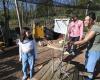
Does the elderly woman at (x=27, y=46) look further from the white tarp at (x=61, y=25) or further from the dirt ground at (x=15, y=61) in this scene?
the white tarp at (x=61, y=25)

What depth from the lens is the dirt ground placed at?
8.66 meters

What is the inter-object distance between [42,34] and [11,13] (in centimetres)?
254

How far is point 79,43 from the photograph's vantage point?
16.4ft

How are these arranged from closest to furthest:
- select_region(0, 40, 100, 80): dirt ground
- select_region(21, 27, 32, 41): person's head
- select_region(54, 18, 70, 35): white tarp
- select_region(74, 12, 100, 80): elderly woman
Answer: select_region(74, 12, 100, 80): elderly woman, select_region(21, 27, 32, 41): person's head, select_region(0, 40, 100, 80): dirt ground, select_region(54, 18, 70, 35): white tarp

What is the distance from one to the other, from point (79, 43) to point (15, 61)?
5986 millimetres

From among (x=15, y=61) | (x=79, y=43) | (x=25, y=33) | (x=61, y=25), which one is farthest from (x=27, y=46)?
(x=61, y=25)

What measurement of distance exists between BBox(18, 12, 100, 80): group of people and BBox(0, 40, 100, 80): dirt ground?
27.4 inches

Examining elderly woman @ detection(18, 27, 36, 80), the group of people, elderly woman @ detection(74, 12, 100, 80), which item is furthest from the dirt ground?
elderly woman @ detection(74, 12, 100, 80)

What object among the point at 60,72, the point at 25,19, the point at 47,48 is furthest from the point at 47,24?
the point at 60,72

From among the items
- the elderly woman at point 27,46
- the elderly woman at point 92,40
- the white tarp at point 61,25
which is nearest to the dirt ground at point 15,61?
the elderly woman at point 27,46

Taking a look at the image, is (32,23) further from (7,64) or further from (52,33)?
(7,64)

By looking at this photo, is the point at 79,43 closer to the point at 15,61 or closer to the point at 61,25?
the point at 15,61

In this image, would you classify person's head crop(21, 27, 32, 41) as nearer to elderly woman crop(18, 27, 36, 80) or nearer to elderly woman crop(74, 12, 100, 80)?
elderly woman crop(18, 27, 36, 80)

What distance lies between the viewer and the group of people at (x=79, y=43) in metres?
5.11
